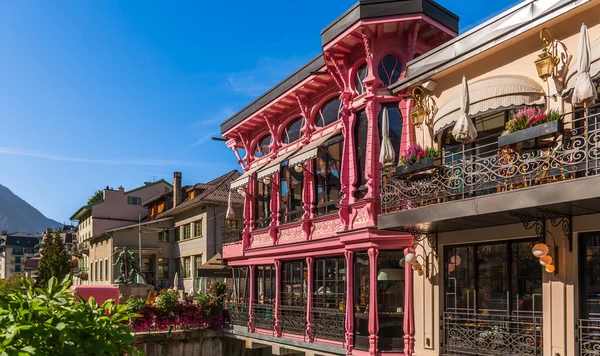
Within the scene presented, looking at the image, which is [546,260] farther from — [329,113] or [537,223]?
[329,113]

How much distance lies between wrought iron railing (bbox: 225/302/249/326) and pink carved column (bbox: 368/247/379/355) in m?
8.22

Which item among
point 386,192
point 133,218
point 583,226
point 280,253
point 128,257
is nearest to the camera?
point 583,226

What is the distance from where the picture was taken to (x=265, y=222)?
21766mm

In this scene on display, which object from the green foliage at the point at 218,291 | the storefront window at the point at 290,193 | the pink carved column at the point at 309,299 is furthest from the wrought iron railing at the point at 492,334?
the green foliage at the point at 218,291

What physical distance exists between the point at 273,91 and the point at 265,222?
197 inches

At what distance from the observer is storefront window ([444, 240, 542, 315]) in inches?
450

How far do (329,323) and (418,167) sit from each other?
687 cm

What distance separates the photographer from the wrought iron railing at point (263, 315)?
20484 millimetres

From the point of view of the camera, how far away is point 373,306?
15.0 meters

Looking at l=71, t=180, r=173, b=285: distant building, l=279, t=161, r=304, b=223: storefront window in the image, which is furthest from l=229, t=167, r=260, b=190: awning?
l=71, t=180, r=173, b=285: distant building

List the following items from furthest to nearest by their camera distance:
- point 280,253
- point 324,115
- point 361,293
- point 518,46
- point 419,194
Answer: point 280,253
point 324,115
point 361,293
point 419,194
point 518,46

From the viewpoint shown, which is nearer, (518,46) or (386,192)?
(518,46)

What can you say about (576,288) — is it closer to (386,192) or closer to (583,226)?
(583,226)

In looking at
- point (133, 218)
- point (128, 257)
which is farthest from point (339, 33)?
point (133, 218)
